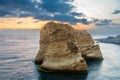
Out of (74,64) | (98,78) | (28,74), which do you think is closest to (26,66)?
(28,74)

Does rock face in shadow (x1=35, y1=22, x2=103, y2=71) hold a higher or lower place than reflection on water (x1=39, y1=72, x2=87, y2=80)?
higher

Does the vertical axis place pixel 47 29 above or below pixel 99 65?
above

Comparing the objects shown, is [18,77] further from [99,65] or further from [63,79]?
[99,65]

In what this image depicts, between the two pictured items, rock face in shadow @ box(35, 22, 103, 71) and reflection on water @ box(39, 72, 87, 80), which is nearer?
reflection on water @ box(39, 72, 87, 80)

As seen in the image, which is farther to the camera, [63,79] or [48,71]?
[48,71]

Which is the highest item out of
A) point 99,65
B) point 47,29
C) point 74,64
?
point 47,29

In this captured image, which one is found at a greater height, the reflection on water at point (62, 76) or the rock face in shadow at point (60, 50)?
the rock face in shadow at point (60, 50)

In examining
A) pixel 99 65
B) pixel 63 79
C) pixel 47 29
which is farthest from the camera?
pixel 99 65

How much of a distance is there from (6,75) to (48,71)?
10914mm

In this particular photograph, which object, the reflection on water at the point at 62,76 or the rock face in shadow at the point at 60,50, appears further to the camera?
the rock face in shadow at the point at 60,50

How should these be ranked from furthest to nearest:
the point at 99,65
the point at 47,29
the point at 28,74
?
the point at 99,65
the point at 47,29
the point at 28,74

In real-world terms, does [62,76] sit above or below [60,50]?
below

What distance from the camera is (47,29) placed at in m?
70.3

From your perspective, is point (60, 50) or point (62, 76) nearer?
point (62, 76)
